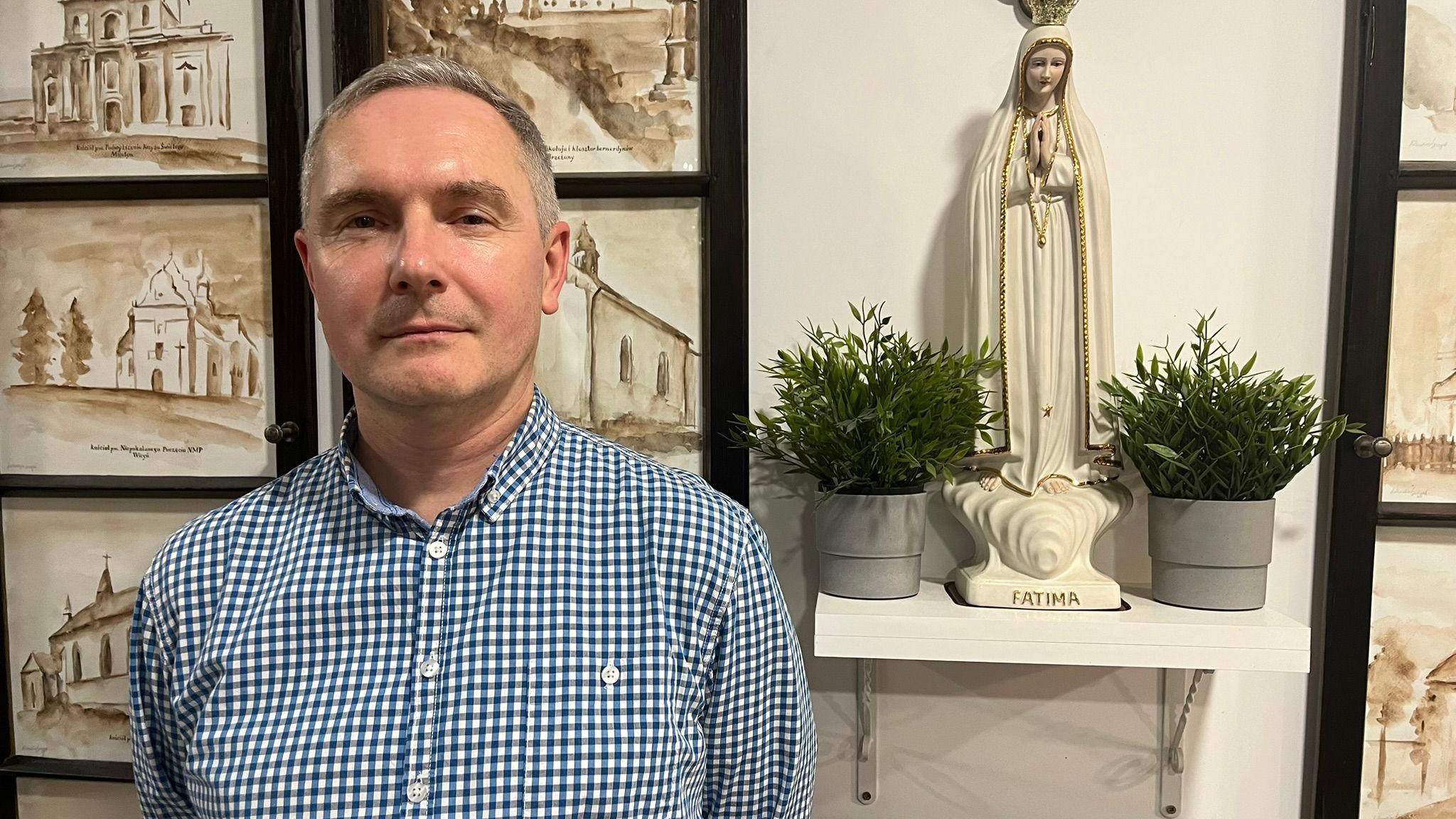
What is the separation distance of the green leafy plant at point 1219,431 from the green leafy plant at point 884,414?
0.54ft

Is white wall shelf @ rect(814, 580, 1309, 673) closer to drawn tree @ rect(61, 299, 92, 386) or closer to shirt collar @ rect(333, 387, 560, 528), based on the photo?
shirt collar @ rect(333, 387, 560, 528)

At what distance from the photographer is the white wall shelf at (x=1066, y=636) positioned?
35.4 inches

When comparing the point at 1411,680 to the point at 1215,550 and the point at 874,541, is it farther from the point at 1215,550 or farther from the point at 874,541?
the point at 874,541

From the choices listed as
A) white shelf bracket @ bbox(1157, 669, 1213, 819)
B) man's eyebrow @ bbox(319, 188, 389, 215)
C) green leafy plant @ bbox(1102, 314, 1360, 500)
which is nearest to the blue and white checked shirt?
man's eyebrow @ bbox(319, 188, 389, 215)

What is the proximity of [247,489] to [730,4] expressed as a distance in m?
0.87

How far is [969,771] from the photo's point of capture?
1.14 m

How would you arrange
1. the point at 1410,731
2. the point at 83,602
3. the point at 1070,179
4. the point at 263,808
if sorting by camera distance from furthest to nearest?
the point at 83,602
the point at 1410,731
the point at 1070,179
the point at 263,808

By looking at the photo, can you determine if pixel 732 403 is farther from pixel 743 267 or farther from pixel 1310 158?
pixel 1310 158

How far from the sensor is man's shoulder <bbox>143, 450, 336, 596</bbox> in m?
0.78

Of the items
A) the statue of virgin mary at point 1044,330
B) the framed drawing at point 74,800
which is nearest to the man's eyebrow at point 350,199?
the statue of virgin mary at point 1044,330

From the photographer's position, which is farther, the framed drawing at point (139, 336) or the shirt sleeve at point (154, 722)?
the framed drawing at point (139, 336)

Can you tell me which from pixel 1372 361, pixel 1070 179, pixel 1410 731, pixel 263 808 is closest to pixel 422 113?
pixel 263 808

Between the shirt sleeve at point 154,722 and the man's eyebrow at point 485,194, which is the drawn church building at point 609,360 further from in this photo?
the shirt sleeve at point 154,722

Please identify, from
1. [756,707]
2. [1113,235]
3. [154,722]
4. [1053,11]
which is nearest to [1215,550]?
[1113,235]
